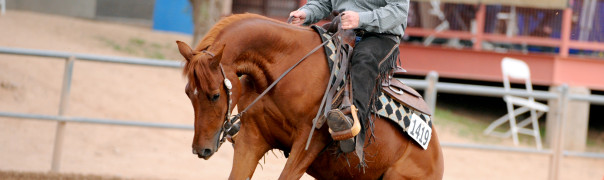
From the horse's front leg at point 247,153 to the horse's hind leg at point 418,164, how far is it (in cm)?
96

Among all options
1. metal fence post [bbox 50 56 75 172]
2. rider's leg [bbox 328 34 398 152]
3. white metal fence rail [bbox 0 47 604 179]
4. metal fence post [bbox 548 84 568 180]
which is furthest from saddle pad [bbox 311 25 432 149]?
metal fence post [bbox 50 56 75 172]

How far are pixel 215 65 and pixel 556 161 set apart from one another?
5.96 meters

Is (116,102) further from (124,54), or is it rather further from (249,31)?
(249,31)

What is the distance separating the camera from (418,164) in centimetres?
511

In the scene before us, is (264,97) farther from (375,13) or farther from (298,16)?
(375,13)

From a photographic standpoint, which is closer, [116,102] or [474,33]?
[116,102]

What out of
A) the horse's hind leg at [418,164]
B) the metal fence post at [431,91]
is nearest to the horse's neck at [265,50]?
the horse's hind leg at [418,164]

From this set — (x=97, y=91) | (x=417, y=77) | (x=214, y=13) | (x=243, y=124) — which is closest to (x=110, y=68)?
(x=97, y=91)

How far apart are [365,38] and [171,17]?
65.5 ft

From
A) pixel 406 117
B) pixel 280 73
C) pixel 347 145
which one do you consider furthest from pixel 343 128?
pixel 406 117

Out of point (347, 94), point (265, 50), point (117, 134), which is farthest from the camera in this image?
point (117, 134)

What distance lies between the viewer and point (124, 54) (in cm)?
1641

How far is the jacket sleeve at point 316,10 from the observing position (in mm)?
4898

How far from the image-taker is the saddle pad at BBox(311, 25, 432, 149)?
4.46 m
